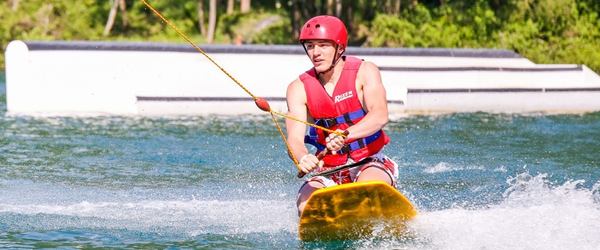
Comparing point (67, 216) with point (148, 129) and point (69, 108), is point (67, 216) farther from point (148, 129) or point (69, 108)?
point (69, 108)

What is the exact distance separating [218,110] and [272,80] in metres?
1.12

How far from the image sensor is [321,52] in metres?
8.01

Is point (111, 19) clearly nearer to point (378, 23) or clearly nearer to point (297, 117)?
point (378, 23)

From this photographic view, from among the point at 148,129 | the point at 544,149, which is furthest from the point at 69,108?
the point at 544,149

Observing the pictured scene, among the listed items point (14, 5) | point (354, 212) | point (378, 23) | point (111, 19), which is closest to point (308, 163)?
point (354, 212)

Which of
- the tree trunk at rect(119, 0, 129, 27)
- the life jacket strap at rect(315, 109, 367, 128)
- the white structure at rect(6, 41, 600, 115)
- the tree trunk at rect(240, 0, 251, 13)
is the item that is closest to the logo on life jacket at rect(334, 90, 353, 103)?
the life jacket strap at rect(315, 109, 367, 128)

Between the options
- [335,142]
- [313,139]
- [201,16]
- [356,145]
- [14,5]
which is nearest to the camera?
[335,142]

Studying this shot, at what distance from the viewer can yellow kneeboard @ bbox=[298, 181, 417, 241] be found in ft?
24.8

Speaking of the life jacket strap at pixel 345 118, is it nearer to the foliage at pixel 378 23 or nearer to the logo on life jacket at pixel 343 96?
the logo on life jacket at pixel 343 96

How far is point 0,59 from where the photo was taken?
1459 inches

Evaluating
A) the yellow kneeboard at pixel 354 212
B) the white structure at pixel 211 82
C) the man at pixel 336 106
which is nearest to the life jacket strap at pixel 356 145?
the man at pixel 336 106

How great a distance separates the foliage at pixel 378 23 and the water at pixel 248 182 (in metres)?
9.45

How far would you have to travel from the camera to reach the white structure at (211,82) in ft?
61.4

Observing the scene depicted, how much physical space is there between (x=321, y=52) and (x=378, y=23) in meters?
26.7
